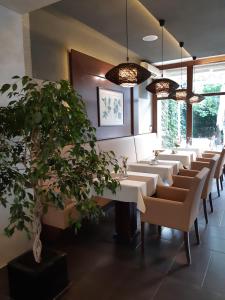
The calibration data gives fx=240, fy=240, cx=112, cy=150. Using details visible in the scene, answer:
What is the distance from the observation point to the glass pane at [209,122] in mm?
6160

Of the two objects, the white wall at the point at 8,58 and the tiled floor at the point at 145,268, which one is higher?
the white wall at the point at 8,58

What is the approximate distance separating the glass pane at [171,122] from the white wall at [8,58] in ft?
16.0

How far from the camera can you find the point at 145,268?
2.34 m

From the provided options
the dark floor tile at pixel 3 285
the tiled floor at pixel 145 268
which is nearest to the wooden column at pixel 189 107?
the tiled floor at pixel 145 268

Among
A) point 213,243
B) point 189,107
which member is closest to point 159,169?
point 213,243

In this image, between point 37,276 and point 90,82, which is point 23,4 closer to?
point 90,82

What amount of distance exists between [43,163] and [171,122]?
18.7ft

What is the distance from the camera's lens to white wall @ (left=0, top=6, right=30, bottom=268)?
225 cm

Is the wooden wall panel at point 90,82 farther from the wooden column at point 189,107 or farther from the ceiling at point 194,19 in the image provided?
the wooden column at point 189,107

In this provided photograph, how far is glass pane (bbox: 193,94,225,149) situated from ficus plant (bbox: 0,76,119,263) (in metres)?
5.20

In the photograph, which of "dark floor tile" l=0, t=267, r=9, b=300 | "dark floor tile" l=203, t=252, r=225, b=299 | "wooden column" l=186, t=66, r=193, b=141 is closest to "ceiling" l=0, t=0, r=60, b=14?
"dark floor tile" l=0, t=267, r=9, b=300

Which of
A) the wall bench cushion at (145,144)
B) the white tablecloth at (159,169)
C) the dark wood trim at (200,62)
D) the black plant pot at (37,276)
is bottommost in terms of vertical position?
the black plant pot at (37,276)

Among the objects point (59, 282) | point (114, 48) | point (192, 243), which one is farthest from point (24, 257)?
point (114, 48)

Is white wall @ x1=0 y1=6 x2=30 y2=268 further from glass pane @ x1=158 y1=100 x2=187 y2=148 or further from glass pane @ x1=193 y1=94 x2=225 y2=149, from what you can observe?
glass pane @ x1=193 y1=94 x2=225 y2=149
